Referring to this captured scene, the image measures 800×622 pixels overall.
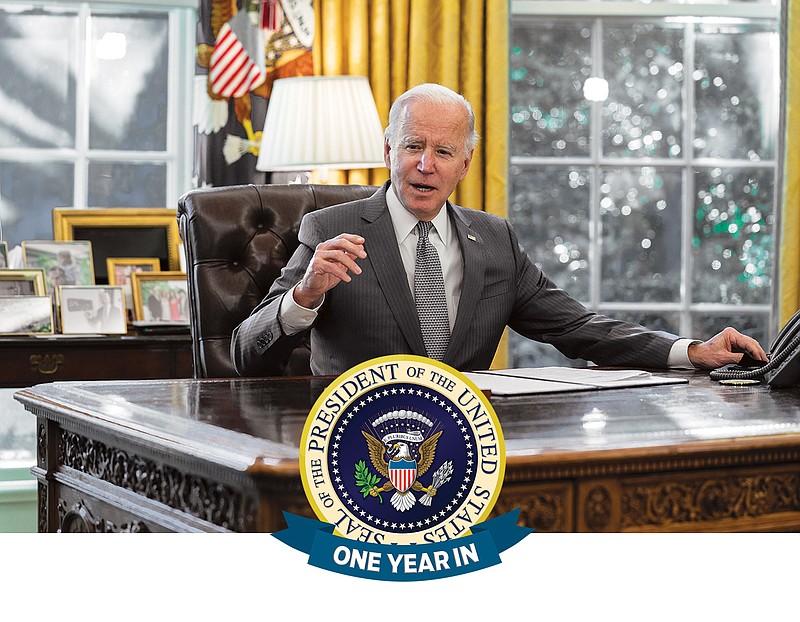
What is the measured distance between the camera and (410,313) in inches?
67.4

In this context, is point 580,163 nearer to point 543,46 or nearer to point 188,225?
point 543,46

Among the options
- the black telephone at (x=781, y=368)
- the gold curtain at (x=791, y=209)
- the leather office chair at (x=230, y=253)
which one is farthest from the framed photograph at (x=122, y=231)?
the gold curtain at (x=791, y=209)

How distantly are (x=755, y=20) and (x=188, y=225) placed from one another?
214 cm

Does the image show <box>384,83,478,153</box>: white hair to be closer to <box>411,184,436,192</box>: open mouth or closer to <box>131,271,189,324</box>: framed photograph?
<box>411,184,436,192</box>: open mouth

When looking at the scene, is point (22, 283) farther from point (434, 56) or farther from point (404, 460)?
point (404, 460)

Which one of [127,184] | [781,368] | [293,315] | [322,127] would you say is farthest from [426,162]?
A: [127,184]

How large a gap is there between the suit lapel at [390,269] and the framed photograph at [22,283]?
3.60ft

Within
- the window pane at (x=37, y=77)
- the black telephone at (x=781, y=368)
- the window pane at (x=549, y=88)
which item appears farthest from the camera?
the window pane at (x=549, y=88)

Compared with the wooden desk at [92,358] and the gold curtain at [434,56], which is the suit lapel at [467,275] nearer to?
the wooden desk at [92,358]

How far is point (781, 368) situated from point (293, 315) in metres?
0.69

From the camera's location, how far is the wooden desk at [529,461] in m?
0.89

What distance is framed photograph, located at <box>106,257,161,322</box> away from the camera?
2766 mm

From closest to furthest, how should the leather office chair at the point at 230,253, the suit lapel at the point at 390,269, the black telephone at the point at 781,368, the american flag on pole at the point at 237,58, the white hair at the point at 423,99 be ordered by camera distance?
the black telephone at the point at 781,368, the suit lapel at the point at 390,269, the white hair at the point at 423,99, the leather office chair at the point at 230,253, the american flag on pole at the point at 237,58

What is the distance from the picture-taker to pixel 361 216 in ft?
6.07
